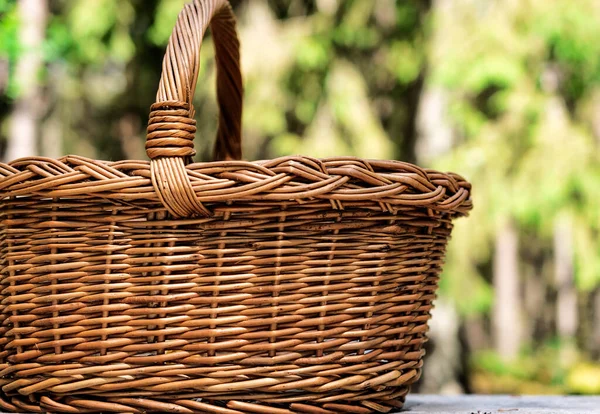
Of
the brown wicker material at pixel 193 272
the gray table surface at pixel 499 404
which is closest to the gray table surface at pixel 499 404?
the gray table surface at pixel 499 404

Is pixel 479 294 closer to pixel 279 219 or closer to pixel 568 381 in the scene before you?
pixel 568 381

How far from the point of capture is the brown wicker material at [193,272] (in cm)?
76

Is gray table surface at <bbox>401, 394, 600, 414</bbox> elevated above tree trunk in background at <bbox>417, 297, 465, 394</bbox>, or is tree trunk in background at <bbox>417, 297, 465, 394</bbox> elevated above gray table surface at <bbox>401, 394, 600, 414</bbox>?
gray table surface at <bbox>401, 394, 600, 414</bbox>

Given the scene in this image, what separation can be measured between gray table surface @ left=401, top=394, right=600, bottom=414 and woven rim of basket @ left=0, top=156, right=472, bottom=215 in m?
0.32

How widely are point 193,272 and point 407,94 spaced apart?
392cm

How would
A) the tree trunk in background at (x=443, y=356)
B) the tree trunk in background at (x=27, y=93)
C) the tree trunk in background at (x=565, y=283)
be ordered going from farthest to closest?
the tree trunk in background at (x=565, y=283)
the tree trunk in background at (x=443, y=356)
the tree trunk in background at (x=27, y=93)

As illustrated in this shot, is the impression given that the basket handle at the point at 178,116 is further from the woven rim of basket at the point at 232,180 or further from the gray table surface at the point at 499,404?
the gray table surface at the point at 499,404

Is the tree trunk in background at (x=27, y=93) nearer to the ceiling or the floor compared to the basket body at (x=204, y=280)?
nearer to the ceiling

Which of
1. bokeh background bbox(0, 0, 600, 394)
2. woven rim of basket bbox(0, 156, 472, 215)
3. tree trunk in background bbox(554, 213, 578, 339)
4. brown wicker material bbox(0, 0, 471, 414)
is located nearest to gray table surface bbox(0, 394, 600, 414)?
brown wicker material bbox(0, 0, 471, 414)

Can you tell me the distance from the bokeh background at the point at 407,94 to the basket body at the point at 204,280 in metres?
2.18

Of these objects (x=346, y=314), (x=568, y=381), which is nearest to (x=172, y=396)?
(x=346, y=314)

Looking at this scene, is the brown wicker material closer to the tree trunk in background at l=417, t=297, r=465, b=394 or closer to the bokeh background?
the bokeh background

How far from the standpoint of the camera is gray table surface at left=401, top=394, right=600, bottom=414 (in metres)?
0.90

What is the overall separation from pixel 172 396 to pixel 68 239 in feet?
0.70
